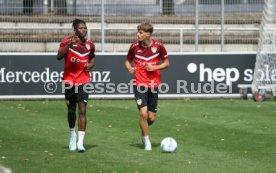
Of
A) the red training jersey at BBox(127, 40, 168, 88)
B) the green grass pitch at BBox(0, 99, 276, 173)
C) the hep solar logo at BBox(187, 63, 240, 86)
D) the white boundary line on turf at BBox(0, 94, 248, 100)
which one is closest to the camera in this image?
the green grass pitch at BBox(0, 99, 276, 173)

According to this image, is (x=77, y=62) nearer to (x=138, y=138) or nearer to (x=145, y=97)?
(x=145, y=97)

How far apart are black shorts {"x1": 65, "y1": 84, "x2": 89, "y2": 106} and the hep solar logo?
11025 millimetres

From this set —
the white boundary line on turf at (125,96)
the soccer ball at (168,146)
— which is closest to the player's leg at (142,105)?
the soccer ball at (168,146)

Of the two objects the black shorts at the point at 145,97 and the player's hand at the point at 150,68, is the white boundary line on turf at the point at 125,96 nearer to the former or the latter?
the black shorts at the point at 145,97

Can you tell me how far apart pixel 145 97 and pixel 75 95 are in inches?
44.5

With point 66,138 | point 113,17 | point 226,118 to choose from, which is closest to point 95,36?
point 113,17

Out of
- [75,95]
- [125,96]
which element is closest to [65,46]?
[75,95]

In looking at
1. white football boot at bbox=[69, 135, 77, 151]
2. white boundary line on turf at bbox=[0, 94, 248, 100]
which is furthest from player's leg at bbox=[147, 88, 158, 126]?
white boundary line on turf at bbox=[0, 94, 248, 100]

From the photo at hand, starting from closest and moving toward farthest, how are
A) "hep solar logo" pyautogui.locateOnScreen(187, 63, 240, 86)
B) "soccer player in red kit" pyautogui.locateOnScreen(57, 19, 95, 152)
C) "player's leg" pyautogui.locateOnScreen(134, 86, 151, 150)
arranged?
Result: "soccer player in red kit" pyautogui.locateOnScreen(57, 19, 95, 152), "player's leg" pyautogui.locateOnScreen(134, 86, 151, 150), "hep solar logo" pyautogui.locateOnScreen(187, 63, 240, 86)

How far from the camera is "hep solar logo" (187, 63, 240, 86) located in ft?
80.7

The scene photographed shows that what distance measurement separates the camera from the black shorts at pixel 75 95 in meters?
13.7

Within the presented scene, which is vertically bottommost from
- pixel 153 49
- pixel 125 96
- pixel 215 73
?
pixel 125 96

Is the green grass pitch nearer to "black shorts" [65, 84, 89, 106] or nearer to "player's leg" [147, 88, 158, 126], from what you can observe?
"player's leg" [147, 88, 158, 126]

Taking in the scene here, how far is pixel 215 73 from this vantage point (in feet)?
80.9
